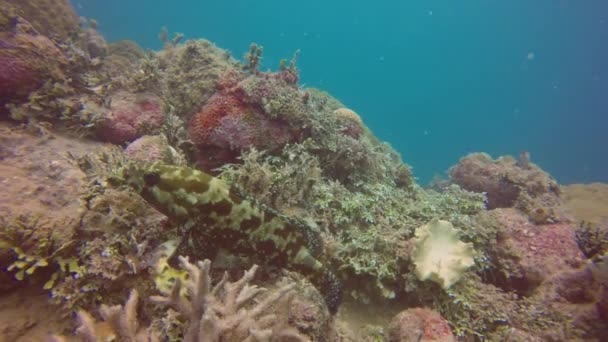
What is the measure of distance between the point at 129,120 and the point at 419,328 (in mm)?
6402

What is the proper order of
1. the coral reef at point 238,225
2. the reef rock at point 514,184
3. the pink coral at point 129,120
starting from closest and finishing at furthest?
the coral reef at point 238,225
the pink coral at point 129,120
the reef rock at point 514,184

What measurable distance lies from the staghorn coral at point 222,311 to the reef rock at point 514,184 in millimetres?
6120

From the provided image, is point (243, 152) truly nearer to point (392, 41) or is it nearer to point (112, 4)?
point (112, 4)

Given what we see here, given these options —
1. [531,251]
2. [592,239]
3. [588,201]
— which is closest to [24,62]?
[531,251]

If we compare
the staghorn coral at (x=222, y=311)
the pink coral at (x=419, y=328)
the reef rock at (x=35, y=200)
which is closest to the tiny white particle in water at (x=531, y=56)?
the pink coral at (x=419, y=328)

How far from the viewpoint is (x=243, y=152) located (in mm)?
5195

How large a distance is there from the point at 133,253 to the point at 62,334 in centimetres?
98

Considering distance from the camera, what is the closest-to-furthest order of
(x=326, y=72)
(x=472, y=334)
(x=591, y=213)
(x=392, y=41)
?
(x=472, y=334)
(x=591, y=213)
(x=326, y=72)
(x=392, y=41)

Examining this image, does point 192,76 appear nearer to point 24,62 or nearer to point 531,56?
point 24,62

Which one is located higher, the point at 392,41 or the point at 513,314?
the point at 392,41

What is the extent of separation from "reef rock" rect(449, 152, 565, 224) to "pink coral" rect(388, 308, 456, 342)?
4032mm

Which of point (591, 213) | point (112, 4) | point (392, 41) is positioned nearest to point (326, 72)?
point (392, 41)

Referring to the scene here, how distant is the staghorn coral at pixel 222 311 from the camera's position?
2.46 metres

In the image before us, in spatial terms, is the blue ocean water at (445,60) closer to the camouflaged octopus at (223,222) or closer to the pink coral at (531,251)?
the pink coral at (531,251)
